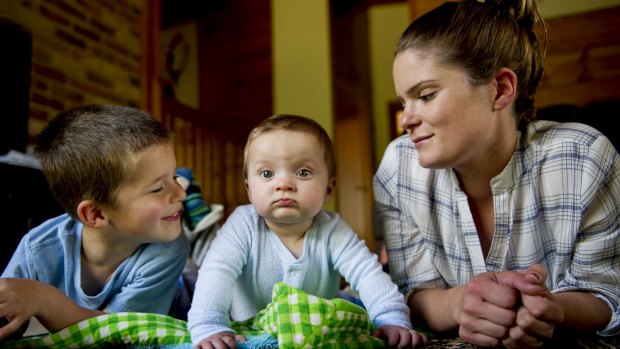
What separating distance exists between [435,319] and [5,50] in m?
2.11

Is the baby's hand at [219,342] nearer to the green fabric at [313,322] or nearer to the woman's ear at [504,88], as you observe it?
the green fabric at [313,322]

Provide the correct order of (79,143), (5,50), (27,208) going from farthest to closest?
(5,50), (27,208), (79,143)

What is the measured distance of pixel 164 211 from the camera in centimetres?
100

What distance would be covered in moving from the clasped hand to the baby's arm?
25.3 inches

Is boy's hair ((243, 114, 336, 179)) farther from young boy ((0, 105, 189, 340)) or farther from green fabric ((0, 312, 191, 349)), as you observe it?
green fabric ((0, 312, 191, 349))

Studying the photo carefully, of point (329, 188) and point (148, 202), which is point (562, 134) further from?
point (148, 202)

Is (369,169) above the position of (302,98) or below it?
below

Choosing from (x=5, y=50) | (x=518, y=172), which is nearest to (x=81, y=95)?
(x=5, y=50)

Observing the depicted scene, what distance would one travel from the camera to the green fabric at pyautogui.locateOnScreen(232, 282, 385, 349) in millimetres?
635

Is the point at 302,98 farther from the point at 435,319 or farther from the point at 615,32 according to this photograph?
the point at 435,319

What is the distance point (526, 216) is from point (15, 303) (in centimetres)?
89

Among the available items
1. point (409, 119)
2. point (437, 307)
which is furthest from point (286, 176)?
point (437, 307)

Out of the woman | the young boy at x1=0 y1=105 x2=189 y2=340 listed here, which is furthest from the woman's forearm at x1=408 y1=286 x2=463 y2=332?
the young boy at x1=0 y1=105 x2=189 y2=340

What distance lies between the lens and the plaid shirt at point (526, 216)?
88 cm
